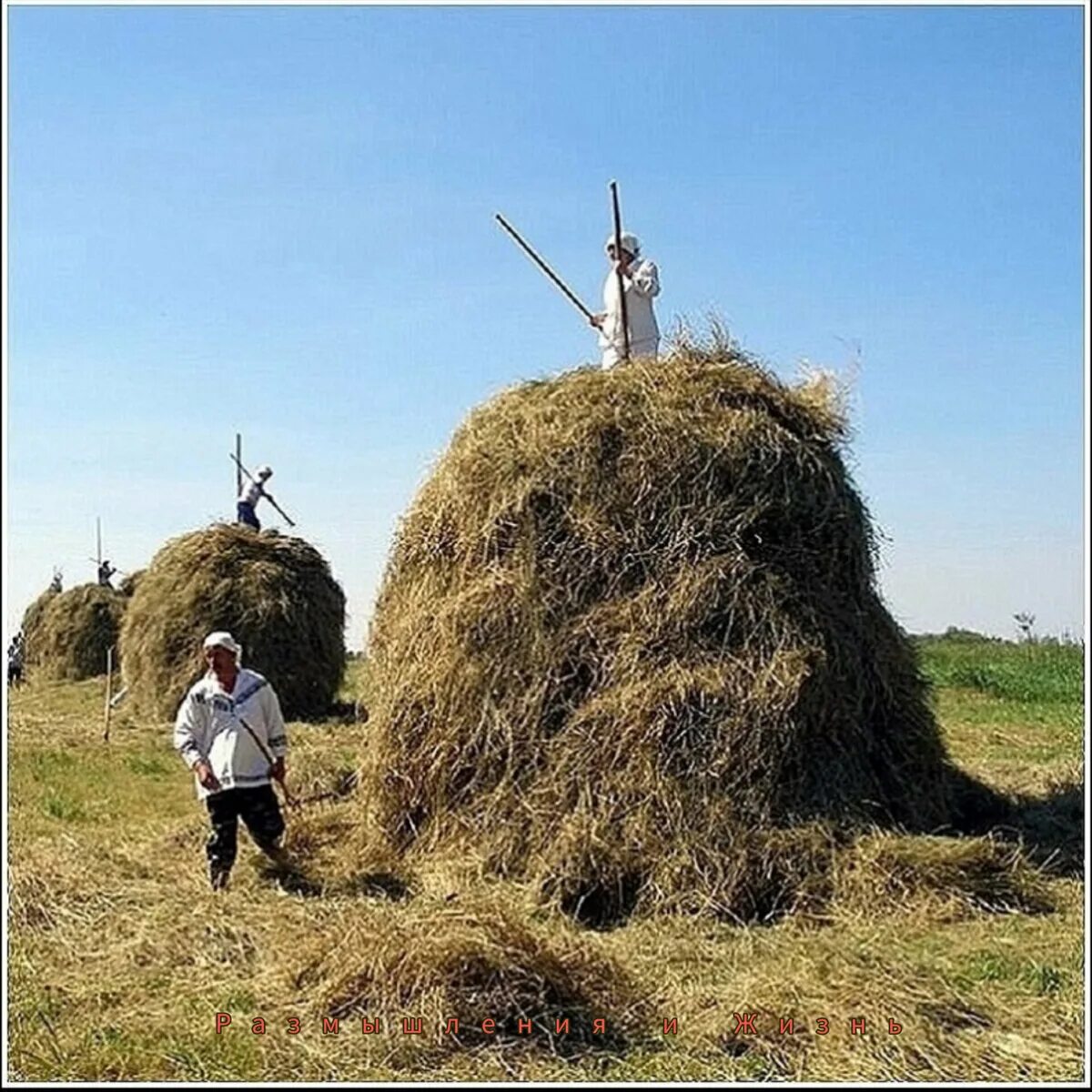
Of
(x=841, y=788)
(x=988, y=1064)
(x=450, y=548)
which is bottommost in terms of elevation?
(x=988, y=1064)

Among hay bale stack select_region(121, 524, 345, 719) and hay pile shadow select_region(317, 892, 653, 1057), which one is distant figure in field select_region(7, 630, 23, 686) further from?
hay pile shadow select_region(317, 892, 653, 1057)

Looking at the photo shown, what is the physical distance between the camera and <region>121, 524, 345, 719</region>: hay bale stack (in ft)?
55.7

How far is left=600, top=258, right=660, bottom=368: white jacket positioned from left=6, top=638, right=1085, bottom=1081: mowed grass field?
2.78m

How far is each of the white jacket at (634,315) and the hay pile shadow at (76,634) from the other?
16563 mm

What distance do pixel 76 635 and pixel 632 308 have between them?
1769 cm

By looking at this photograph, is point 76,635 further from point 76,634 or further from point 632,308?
point 632,308

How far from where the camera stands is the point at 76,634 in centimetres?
2533

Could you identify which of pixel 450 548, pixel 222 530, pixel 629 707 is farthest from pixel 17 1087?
pixel 222 530

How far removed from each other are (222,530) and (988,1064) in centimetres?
1376

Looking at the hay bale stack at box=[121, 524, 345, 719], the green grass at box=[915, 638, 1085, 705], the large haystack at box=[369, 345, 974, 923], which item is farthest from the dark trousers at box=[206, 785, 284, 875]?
the hay bale stack at box=[121, 524, 345, 719]

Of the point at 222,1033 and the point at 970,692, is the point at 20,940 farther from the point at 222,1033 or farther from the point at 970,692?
the point at 970,692

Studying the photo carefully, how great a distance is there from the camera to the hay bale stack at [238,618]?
16984mm

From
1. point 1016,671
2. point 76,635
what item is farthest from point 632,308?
point 76,635

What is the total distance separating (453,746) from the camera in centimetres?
841
